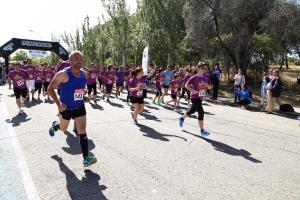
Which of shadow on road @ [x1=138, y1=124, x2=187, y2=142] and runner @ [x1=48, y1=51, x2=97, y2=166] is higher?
runner @ [x1=48, y1=51, x2=97, y2=166]

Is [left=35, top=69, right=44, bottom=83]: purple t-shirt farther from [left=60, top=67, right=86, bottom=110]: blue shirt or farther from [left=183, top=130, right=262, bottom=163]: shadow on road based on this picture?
[left=60, top=67, right=86, bottom=110]: blue shirt

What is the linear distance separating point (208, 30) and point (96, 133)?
1785 cm

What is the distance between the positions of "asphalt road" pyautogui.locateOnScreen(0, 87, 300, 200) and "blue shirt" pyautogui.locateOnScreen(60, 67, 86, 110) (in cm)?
102

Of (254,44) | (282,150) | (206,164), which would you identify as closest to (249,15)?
(254,44)

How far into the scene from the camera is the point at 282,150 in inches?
299

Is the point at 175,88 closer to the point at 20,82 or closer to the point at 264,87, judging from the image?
the point at 264,87

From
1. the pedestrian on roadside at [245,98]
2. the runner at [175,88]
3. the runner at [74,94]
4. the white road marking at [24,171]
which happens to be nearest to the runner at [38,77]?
the runner at [175,88]

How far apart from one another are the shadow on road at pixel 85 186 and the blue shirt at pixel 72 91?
1.04 metres

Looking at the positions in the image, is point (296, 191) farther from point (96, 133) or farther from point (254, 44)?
point (254, 44)

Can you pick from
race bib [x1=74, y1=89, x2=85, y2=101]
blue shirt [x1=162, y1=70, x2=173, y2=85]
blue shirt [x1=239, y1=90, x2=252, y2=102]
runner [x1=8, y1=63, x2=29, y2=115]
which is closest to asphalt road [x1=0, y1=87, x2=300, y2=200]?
race bib [x1=74, y1=89, x2=85, y2=101]

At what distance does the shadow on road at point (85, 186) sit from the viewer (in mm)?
4641

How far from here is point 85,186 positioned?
5.02 m

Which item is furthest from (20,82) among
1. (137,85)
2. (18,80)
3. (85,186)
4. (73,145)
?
(85,186)

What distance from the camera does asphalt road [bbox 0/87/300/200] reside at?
4.86 m
